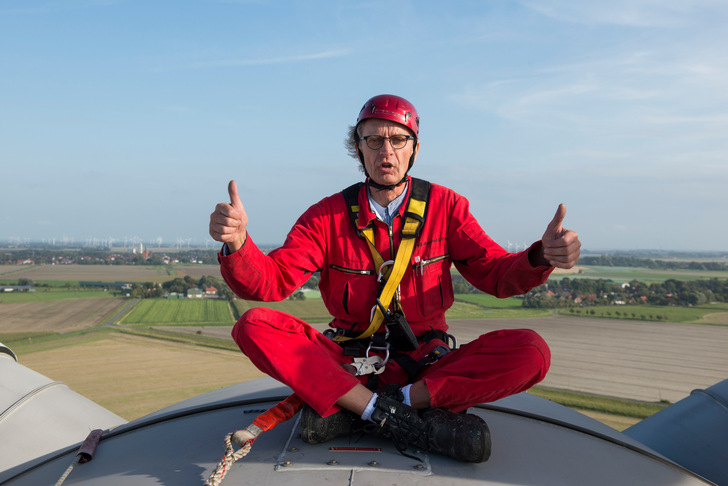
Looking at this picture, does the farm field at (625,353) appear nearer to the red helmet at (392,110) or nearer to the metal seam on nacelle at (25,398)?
the metal seam on nacelle at (25,398)

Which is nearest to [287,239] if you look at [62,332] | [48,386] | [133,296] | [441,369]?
[441,369]

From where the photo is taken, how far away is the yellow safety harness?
402cm

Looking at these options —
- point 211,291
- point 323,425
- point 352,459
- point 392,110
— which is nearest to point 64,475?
point 323,425

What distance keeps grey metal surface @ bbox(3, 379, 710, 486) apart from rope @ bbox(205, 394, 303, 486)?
0.21 ft

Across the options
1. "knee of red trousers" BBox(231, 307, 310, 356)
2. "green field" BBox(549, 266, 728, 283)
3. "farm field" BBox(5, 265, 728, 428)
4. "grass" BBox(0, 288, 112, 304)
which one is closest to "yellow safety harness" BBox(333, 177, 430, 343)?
"knee of red trousers" BBox(231, 307, 310, 356)

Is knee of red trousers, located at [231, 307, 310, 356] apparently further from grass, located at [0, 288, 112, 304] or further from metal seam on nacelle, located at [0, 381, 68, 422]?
grass, located at [0, 288, 112, 304]

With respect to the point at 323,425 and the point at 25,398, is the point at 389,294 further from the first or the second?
the point at 25,398

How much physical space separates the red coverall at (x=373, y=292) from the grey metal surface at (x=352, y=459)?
0.36 metres

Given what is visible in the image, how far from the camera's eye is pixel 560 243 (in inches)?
130

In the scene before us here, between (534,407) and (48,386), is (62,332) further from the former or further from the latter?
(534,407)

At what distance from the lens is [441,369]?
3.55m

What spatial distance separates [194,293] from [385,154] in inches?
1722

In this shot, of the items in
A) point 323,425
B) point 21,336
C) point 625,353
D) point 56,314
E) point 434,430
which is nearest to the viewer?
point 434,430

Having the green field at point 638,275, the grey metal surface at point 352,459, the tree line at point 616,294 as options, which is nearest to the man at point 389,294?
the grey metal surface at point 352,459
